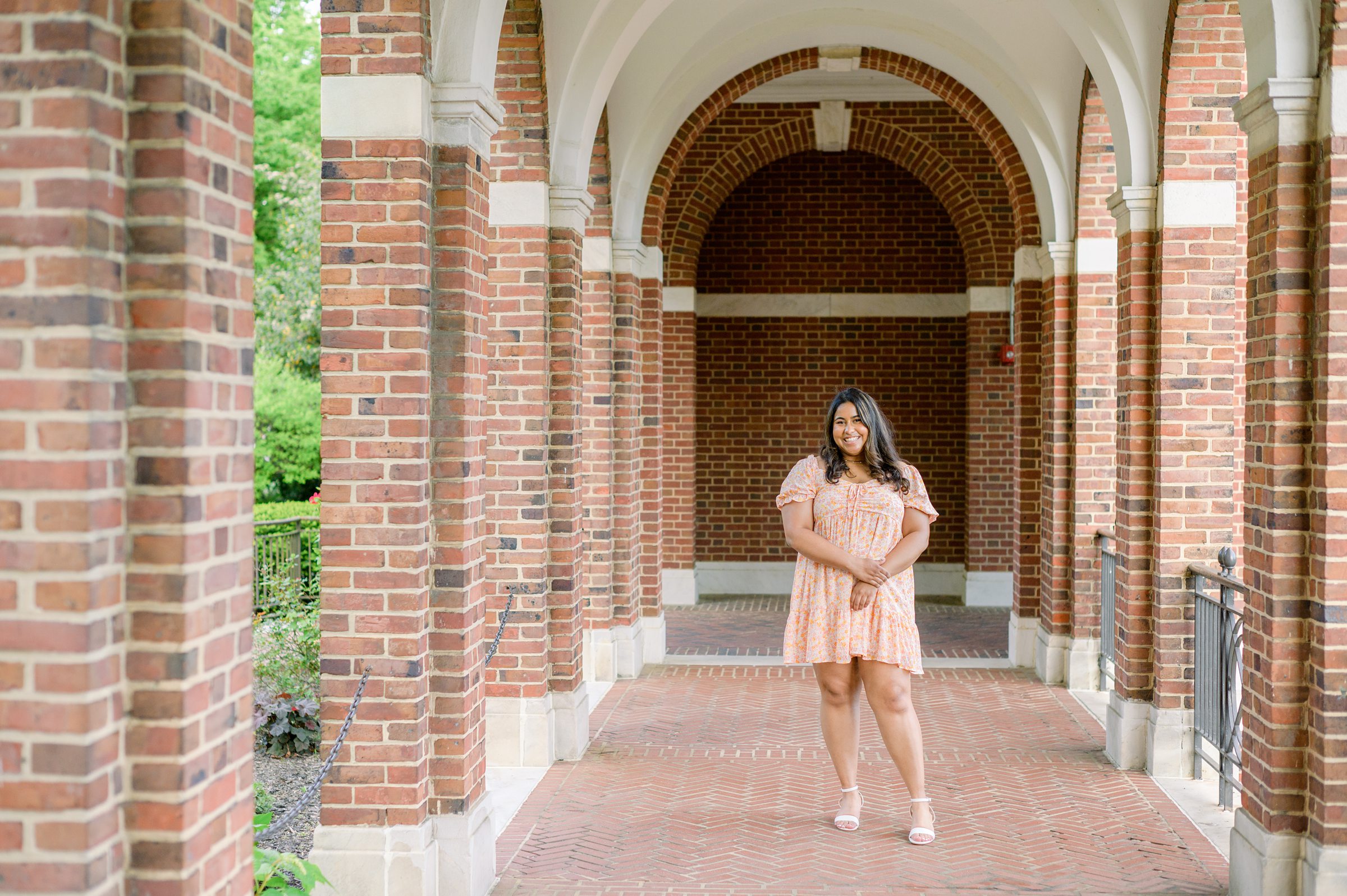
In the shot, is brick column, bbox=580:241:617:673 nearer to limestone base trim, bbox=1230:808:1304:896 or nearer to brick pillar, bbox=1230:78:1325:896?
brick pillar, bbox=1230:78:1325:896

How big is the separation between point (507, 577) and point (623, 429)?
273 cm

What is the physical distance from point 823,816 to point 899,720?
2.82ft

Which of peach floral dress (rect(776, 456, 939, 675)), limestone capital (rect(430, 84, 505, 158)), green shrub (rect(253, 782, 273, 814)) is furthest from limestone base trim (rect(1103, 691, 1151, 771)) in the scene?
limestone capital (rect(430, 84, 505, 158))

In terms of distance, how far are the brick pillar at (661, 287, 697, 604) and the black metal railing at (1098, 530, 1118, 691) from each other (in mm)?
4865

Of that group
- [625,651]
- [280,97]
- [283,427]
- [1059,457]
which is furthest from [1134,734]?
[280,97]

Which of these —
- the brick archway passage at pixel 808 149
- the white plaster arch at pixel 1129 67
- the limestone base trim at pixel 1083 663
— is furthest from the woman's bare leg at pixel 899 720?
the brick archway passage at pixel 808 149

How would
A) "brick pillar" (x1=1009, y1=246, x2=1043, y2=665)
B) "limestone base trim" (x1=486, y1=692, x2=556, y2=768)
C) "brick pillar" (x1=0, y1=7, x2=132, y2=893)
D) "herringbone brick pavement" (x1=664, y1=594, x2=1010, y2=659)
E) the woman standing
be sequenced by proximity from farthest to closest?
1. "herringbone brick pavement" (x1=664, y1=594, x2=1010, y2=659)
2. "brick pillar" (x1=1009, y1=246, x2=1043, y2=665)
3. "limestone base trim" (x1=486, y1=692, x2=556, y2=768)
4. the woman standing
5. "brick pillar" (x1=0, y1=7, x2=132, y2=893)

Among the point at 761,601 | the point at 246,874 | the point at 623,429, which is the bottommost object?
the point at 761,601

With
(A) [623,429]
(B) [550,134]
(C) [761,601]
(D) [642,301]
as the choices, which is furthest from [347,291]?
(C) [761,601]

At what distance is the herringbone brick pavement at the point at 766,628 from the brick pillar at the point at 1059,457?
1.12 metres

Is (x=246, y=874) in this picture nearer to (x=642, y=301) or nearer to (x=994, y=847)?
(x=994, y=847)

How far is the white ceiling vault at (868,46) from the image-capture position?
4543 mm

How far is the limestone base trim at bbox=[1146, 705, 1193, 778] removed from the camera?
6.45 metres

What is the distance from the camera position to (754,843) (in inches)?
213
